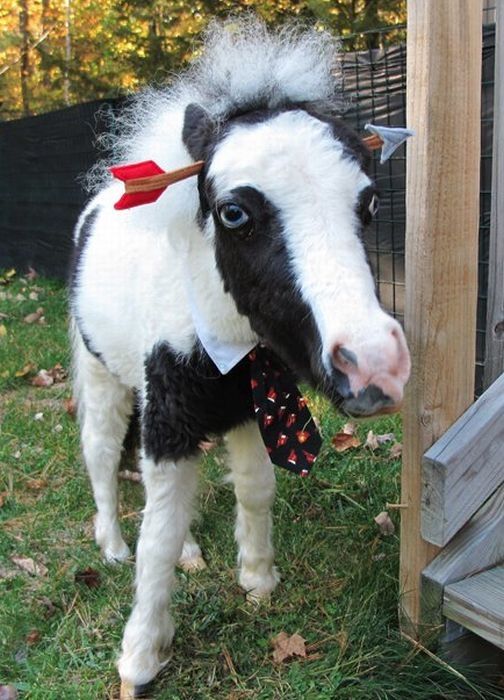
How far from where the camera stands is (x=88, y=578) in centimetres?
285

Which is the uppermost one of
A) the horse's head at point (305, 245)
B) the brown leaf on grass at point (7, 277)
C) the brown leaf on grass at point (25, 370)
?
the horse's head at point (305, 245)

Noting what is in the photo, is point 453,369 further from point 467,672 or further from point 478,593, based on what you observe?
point 467,672

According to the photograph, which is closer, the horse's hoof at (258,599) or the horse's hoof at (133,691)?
the horse's hoof at (133,691)

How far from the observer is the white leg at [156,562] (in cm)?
227

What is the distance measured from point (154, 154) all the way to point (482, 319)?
2.41 m

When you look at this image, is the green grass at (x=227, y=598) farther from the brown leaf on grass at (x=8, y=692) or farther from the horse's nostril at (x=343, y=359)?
the horse's nostril at (x=343, y=359)

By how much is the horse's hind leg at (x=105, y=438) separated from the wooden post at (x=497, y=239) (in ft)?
5.04

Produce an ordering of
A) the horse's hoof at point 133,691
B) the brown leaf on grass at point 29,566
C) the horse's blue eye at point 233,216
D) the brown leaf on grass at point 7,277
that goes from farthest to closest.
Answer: the brown leaf on grass at point 7,277 < the brown leaf on grass at point 29,566 < the horse's hoof at point 133,691 < the horse's blue eye at point 233,216

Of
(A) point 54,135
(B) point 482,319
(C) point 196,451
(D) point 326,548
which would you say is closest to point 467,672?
(D) point 326,548

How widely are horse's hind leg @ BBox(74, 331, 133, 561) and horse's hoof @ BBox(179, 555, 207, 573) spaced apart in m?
0.29

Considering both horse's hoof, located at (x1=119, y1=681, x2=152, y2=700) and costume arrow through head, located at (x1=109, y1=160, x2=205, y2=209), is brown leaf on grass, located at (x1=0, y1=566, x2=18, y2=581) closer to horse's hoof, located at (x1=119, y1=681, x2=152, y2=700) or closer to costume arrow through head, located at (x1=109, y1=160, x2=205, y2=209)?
horse's hoof, located at (x1=119, y1=681, x2=152, y2=700)

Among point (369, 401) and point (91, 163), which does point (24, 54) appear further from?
point (369, 401)

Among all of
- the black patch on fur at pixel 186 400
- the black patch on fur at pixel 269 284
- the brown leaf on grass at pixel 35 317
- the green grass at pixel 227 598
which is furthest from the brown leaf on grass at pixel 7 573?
the brown leaf on grass at pixel 35 317

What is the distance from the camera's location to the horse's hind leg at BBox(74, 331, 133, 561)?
3.07 meters
